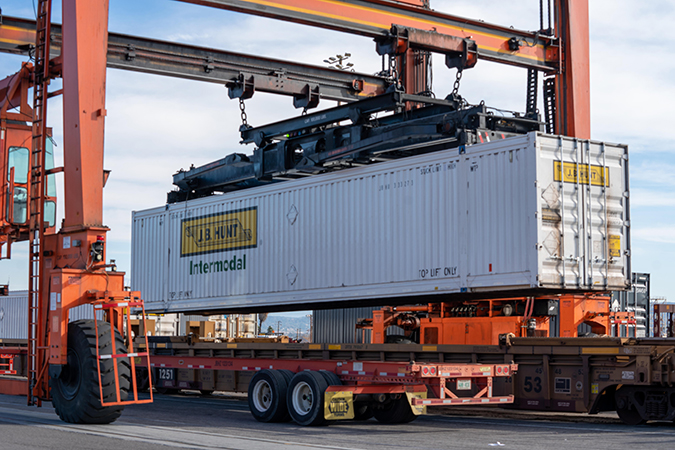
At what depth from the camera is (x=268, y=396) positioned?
12.8m

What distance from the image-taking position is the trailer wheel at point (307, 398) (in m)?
11.6

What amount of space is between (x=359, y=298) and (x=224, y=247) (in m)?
4.24

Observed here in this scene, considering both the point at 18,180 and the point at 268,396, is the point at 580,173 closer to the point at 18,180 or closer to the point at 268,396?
the point at 268,396

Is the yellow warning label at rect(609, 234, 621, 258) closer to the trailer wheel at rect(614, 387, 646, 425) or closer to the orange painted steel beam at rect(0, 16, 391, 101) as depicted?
the trailer wheel at rect(614, 387, 646, 425)

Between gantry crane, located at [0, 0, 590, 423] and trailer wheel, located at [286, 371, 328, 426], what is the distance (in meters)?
2.32

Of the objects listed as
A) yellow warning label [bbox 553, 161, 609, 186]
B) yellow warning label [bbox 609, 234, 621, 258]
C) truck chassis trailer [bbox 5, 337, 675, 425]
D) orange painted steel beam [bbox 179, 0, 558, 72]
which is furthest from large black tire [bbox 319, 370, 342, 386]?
orange painted steel beam [bbox 179, 0, 558, 72]

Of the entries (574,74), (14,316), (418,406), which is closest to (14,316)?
(14,316)

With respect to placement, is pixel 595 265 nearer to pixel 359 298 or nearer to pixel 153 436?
pixel 359 298

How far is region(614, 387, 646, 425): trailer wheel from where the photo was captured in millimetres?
11656

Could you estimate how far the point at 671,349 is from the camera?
11.3 m

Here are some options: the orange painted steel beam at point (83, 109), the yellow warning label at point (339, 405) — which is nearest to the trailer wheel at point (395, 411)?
the yellow warning label at point (339, 405)

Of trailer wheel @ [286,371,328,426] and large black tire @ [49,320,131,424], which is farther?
trailer wheel @ [286,371,328,426]

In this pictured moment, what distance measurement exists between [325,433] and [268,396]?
215 cm

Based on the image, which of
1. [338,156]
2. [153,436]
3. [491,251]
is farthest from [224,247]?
[153,436]
